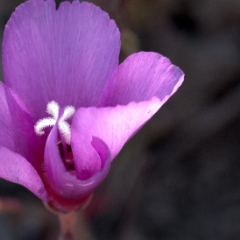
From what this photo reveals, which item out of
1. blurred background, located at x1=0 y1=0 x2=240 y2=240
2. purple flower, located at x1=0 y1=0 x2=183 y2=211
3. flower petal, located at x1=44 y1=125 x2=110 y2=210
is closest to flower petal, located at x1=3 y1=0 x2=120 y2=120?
purple flower, located at x1=0 y1=0 x2=183 y2=211

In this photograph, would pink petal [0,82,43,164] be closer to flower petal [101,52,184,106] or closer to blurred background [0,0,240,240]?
flower petal [101,52,184,106]

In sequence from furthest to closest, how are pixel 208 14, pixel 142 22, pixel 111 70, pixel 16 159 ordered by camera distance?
pixel 208 14
pixel 142 22
pixel 111 70
pixel 16 159

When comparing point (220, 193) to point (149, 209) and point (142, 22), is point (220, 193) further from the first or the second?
point (142, 22)

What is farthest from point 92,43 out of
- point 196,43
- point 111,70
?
point 196,43

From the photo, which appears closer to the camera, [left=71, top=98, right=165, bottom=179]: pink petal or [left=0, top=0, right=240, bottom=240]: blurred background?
[left=71, top=98, right=165, bottom=179]: pink petal

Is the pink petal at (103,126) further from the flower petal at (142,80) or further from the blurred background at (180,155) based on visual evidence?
the blurred background at (180,155)

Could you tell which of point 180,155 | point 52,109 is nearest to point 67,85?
point 52,109

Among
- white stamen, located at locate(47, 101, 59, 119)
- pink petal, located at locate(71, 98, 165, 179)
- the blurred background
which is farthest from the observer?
the blurred background
